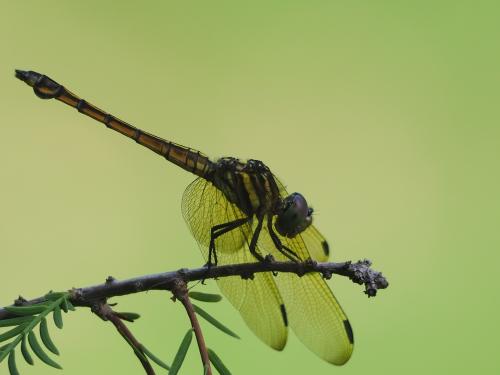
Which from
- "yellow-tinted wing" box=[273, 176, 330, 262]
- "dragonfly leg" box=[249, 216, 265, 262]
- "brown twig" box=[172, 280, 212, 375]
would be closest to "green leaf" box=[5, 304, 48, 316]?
"brown twig" box=[172, 280, 212, 375]

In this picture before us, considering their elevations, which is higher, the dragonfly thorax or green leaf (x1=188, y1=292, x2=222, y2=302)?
the dragonfly thorax

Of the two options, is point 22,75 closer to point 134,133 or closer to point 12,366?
point 134,133

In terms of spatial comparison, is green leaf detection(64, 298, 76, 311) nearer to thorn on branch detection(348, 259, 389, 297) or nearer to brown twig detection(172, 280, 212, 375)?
brown twig detection(172, 280, 212, 375)

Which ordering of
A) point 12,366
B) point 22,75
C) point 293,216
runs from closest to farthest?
point 12,366 < point 293,216 < point 22,75

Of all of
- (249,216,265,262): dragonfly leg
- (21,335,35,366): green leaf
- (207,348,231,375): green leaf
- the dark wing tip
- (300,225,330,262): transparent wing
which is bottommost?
(21,335,35,366): green leaf

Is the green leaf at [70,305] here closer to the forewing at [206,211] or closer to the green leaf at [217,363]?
the green leaf at [217,363]

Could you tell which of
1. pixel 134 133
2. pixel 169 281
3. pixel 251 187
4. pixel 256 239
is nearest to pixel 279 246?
pixel 256 239
